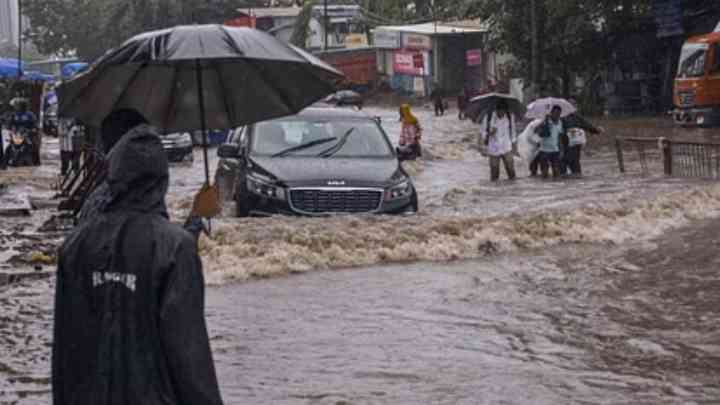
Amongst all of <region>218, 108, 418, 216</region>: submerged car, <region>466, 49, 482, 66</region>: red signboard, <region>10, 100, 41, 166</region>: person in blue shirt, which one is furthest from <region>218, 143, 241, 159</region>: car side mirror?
<region>466, 49, 482, 66</region>: red signboard

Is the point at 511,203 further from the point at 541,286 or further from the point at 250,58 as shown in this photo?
the point at 250,58

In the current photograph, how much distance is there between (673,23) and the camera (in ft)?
138

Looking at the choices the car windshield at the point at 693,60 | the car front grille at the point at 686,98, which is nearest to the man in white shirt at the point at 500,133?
the car front grille at the point at 686,98

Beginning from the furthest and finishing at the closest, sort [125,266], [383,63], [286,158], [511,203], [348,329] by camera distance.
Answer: [383,63] → [511,203] → [286,158] → [348,329] → [125,266]

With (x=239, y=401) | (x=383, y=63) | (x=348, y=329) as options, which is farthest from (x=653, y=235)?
(x=383, y=63)

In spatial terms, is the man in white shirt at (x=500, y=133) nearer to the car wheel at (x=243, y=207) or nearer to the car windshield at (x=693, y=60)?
the car wheel at (x=243, y=207)

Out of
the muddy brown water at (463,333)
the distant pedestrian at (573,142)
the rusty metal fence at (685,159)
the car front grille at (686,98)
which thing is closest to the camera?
the muddy brown water at (463,333)

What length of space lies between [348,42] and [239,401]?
71248 millimetres

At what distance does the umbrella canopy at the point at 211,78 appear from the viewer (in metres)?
8.21

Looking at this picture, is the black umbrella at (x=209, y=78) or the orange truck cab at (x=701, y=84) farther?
the orange truck cab at (x=701, y=84)

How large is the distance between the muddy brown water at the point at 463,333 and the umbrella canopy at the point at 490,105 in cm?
741

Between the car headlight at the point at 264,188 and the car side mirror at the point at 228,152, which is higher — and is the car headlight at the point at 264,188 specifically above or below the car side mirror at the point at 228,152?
below

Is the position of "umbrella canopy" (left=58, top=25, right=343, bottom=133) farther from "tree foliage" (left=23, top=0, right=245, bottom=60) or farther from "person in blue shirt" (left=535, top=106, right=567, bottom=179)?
"tree foliage" (left=23, top=0, right=245, bottom=60)

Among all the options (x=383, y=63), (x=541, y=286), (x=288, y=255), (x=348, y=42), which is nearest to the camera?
(x=541, y=286)
